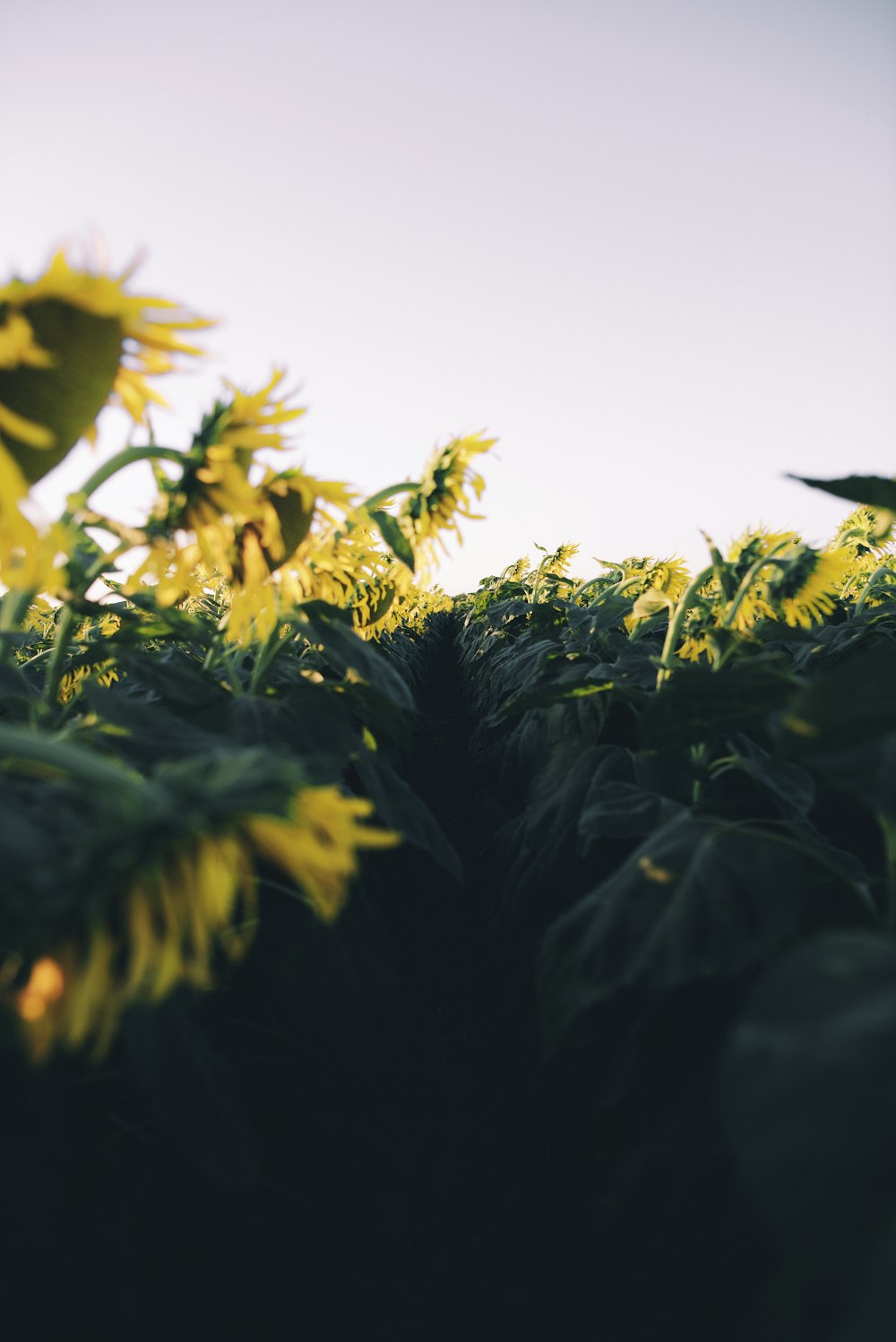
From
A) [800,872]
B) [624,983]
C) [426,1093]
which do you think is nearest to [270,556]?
[624,983]

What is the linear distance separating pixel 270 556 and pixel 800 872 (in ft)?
3.40

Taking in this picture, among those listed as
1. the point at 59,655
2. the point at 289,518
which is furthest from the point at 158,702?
the point at 289,518

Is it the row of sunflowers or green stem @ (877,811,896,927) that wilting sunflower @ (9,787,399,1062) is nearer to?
the row of sunflowers

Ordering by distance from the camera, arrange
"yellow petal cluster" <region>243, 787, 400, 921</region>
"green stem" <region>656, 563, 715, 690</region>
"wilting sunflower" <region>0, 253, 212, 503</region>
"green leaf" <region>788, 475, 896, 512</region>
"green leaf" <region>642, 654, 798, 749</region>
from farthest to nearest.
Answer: "green stem" <region>656, 563, 715, 690</region> < "green leaf" <region>642, 654, 798, 749</region> < "green leaf" <region>788, 475, 896, 512</region> < "wilting sunflower" <region>0, 253, 212, 503</region> < "yellow petal cluster" <region>243, 787, 400, 921</region>

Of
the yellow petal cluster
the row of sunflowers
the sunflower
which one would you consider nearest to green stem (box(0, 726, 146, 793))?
the row of sunflowers

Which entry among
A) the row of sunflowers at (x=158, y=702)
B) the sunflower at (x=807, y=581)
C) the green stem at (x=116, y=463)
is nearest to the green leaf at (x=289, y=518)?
the row of sunflowers at (x=158, y=702)

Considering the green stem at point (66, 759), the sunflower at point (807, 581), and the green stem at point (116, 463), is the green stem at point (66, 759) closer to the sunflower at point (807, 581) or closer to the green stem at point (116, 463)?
the green stem at point (116, 463)

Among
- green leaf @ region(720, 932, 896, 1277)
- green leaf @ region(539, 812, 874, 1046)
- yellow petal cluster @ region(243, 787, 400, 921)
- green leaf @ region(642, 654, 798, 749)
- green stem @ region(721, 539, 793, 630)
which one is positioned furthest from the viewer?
green stem @ region(721, 539, 793, 630)

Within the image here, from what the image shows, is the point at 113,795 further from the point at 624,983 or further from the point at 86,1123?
the point at 86,1123

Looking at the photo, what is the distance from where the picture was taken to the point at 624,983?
3.08 feet

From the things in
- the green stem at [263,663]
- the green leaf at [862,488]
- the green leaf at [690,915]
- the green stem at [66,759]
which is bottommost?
the green leaf at [690,915]

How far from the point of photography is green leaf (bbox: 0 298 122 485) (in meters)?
0.84

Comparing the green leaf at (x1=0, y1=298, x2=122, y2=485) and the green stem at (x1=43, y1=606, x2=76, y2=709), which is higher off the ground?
the green leaf at (x1=0, y1=298, x2=122, y2=485)

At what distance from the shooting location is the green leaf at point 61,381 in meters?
0.84
